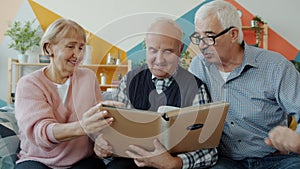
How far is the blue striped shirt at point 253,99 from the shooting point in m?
1.24

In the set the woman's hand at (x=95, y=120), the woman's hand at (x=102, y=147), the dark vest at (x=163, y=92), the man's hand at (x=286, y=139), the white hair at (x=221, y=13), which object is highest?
the white hair at (x=221, y=13)

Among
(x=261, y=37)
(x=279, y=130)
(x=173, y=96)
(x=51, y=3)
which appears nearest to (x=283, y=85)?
(x=279, y=130)

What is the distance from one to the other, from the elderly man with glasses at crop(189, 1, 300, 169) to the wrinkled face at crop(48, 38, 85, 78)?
446mm

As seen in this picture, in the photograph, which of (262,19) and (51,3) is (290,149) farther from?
(51,3)

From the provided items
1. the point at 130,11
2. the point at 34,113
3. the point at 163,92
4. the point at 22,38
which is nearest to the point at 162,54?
the point at 163,92

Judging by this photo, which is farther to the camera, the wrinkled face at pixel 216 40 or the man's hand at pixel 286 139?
the wrinkled face at pixel 216 40

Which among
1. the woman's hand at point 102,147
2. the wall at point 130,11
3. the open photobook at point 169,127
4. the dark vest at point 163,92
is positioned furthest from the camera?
the wall at point 130,11

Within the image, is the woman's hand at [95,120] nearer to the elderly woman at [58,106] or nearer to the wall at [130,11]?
the elderly woman at [58,106]

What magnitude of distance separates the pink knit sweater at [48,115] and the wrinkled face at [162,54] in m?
0.27

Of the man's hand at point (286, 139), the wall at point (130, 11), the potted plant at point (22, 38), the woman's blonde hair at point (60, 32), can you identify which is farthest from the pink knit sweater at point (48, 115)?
the potted plant at point (22, 38)

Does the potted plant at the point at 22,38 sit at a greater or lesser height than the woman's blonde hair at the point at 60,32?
greater

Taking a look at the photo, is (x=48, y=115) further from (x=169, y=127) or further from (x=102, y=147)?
(x=169, y=127)

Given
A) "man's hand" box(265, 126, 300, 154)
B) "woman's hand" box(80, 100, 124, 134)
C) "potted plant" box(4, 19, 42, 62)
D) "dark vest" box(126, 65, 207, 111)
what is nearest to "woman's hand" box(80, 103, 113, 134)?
"woman's hand" box(80, 100, 124, 134)

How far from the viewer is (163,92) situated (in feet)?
4.03
